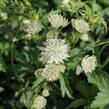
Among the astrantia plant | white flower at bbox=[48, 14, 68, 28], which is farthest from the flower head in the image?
white flower at bbox=[48, 14, 68, 28]

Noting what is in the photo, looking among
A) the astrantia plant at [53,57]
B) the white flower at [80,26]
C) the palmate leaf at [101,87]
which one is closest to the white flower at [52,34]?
the astrantia plant at [53,57]

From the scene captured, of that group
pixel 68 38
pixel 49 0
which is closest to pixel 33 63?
pixel 68 38

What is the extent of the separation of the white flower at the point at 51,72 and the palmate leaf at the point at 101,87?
0.28 metres

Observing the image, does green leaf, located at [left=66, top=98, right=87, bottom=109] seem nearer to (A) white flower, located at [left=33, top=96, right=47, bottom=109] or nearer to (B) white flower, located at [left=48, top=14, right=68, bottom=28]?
(A) white flower, located at [left=33, top=96, right=47, bottom=109]

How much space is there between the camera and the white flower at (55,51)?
1.90 meters

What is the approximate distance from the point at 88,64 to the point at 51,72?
8.5 inches

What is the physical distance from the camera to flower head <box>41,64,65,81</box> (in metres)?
1.91

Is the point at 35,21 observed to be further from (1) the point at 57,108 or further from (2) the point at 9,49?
(1) the point at 57,108

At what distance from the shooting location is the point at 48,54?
6.29 ft

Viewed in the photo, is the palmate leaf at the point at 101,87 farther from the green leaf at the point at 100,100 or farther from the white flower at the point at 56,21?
the white flower at the point at 56,21

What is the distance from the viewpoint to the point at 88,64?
202cm

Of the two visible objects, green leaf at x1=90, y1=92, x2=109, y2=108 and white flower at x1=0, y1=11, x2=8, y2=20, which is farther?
white flower at x1=0, y1=11, x2=8, y2=20

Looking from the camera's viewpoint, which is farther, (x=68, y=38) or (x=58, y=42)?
(x=68, y=38)

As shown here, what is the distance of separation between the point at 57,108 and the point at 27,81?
0.88 ft
